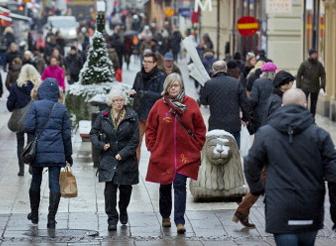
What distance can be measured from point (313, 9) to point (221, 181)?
19430 mm

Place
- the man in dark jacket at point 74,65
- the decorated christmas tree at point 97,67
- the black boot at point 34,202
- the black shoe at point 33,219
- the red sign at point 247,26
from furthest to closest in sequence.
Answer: the man in dark jacket at point 74,65
the red sign at point 247,26
the decorated christmas tree at point 97,67
the black shoe at point 33,219
the black boot at point 34,202

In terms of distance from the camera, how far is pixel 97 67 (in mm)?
24281

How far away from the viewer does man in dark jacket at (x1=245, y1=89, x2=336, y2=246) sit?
349 inches

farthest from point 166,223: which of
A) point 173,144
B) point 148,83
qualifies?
point 148,83

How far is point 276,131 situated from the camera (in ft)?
29.6

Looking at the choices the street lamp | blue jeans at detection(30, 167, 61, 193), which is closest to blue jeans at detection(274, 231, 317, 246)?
blue jeans at detection(30, 167, 61, 193)

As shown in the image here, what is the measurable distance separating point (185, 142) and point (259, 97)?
296 cm

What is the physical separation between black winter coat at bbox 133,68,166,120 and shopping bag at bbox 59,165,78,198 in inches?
167

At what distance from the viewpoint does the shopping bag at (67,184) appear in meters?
13.3

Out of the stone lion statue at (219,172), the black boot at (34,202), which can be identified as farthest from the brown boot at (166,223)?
the stone lion statue at (219,172)

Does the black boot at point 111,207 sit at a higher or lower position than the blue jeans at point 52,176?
lower

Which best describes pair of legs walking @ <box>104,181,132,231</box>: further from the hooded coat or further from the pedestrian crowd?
the hooded coat

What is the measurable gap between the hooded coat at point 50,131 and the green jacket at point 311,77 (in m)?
14.8

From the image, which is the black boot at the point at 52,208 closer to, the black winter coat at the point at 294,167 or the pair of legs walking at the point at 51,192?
the pair of legs walking at the point at 51,192
